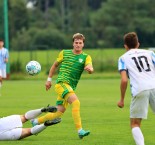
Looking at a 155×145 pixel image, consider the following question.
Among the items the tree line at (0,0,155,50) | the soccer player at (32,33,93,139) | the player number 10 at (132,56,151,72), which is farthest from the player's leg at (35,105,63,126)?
the tree line at (0,0,155,50)

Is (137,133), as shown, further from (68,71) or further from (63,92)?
(68,71)

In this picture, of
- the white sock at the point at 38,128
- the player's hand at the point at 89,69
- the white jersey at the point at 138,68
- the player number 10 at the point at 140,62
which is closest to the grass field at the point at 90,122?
the white sock at the point at 38,128

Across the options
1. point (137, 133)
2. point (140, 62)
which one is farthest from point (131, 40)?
point (137, 133)

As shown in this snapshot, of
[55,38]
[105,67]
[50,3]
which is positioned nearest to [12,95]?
[105,67]

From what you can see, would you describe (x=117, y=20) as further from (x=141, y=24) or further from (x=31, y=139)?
(x=31, y=139)

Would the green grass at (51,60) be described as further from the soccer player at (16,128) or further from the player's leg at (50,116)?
the soccer player at (16,128)

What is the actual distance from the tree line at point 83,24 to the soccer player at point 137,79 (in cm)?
7157

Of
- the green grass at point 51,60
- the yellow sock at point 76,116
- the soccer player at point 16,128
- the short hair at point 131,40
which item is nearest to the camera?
the short hair at point 131,40

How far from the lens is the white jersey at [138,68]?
10.7 metres

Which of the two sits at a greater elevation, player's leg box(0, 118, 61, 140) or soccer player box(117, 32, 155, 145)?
soccer player box(117, 32, 155, 145)

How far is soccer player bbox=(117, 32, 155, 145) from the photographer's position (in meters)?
10.6

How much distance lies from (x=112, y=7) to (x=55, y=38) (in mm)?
11683

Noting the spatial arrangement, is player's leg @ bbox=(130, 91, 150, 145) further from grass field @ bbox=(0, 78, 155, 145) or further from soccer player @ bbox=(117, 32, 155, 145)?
grass field @ bbox=(0, 78, 155, 145)

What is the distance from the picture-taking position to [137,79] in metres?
10.7
